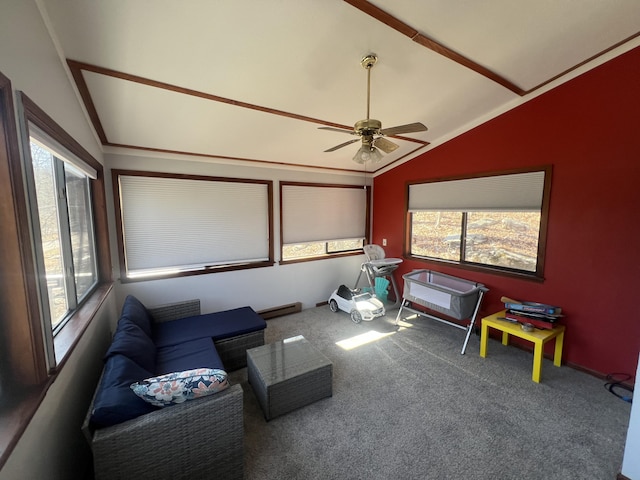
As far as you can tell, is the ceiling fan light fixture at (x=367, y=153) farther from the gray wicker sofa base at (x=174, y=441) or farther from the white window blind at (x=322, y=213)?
the white window blind at (x=322, y=213)

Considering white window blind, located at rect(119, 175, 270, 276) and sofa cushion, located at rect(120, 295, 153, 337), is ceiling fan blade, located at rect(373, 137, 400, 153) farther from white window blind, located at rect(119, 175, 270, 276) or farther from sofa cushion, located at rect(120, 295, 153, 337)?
sofa cushion, located at rect(120, 295, 153, 337)

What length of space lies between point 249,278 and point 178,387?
2604mm

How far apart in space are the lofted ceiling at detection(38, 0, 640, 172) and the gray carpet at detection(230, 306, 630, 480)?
2.71m

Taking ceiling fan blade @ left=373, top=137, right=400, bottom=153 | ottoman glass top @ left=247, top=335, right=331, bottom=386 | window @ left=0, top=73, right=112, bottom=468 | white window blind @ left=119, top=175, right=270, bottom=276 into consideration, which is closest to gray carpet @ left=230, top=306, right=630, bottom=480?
ottoman glass top @ left=247, top=335, right=331, bottom=386

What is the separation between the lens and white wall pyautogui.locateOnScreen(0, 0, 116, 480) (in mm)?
1131

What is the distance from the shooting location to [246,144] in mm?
3365

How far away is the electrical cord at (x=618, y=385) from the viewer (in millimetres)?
2467

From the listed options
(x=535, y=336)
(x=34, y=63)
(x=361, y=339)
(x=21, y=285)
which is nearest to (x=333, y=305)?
(x=361, y=339)

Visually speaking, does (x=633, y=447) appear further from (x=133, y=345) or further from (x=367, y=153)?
(x=133, y=345)

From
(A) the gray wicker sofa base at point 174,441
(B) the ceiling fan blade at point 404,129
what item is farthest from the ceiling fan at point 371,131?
(A) the gray wicker sofa base at point 174,441

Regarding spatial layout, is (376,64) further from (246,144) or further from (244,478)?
(244,478)

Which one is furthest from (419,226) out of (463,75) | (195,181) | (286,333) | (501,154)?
(195,181)

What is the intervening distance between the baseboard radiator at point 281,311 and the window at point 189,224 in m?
0.75

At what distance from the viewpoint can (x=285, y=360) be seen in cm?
248
